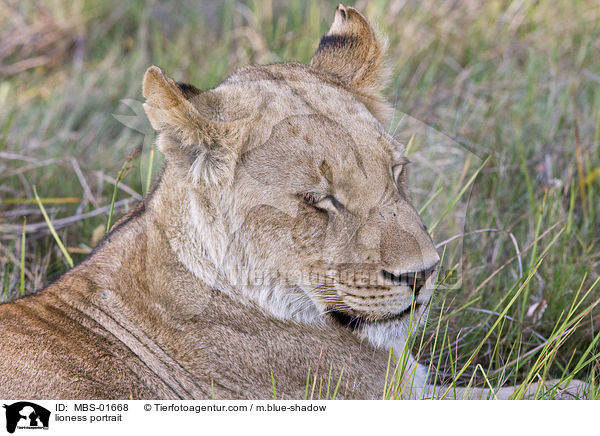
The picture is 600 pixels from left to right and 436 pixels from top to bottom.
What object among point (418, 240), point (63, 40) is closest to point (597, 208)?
point (418, 240)

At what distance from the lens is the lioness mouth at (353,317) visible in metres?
2.80

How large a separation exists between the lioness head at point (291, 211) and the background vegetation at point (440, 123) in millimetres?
517

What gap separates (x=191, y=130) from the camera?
262 centimetres

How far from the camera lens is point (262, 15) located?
652cm

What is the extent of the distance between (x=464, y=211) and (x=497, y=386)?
1.29 metres

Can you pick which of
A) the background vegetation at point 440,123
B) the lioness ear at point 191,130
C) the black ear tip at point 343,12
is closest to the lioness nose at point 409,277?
the background vegetation at point 440,123

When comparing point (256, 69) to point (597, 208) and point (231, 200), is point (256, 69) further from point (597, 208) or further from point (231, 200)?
point (597, 208)

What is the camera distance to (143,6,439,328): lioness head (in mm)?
2688

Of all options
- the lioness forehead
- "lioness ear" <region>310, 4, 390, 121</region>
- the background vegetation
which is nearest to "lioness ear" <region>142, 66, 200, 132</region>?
the lioness forehead

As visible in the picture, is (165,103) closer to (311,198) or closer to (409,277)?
(311,198)
